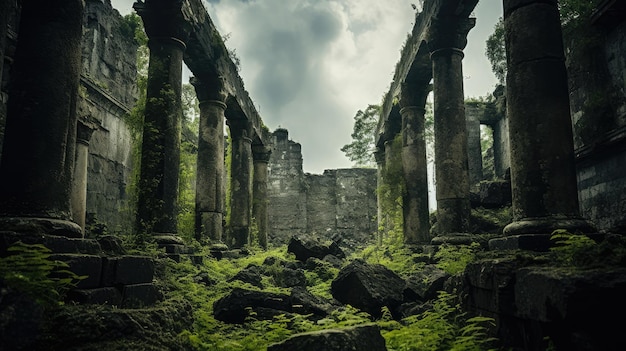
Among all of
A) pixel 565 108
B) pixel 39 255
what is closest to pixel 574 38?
pixel 565 108

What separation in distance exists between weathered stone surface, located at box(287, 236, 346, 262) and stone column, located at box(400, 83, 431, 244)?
2.20 metres

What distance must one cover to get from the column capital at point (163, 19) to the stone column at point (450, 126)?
522cm

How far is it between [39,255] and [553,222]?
5.08 m

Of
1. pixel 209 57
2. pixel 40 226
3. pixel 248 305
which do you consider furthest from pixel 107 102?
pixel 248 305

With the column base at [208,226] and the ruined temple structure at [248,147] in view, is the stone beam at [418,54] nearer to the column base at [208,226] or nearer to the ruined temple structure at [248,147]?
the ruined temple structure at [248,147]

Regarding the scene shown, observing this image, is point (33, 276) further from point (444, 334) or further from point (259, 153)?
point (259, 153)

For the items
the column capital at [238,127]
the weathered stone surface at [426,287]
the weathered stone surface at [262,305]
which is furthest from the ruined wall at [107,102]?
the weathered stone surface at [426,287]

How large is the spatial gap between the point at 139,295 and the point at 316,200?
21.3 m

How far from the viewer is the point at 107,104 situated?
14609 mm

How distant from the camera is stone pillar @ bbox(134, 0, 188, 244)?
725cm

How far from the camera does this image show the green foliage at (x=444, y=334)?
3.54m

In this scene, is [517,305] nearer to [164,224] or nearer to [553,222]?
[553,222]

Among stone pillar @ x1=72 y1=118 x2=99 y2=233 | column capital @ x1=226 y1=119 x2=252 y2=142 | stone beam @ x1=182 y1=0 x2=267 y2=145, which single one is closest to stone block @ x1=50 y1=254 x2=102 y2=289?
stone beam @ x1=182 y1=0 x2=267 y2=145

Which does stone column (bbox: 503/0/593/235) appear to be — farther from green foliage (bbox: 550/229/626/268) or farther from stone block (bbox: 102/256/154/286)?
stone block (bbox: 102/256/154/286)
